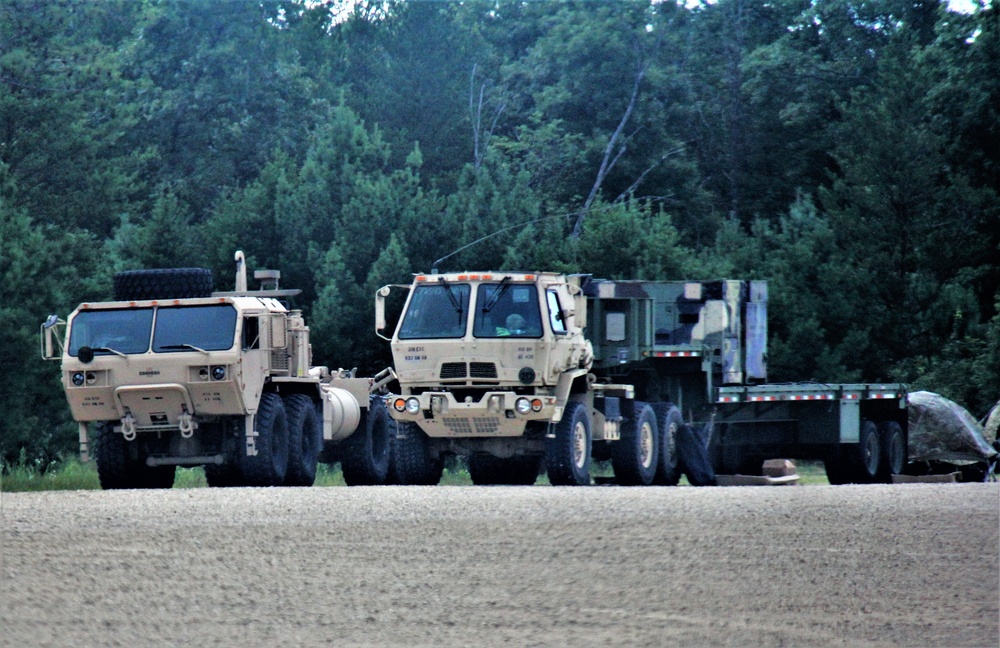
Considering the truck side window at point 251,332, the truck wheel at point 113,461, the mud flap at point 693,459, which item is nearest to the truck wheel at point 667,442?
the mud flap at point 693,459

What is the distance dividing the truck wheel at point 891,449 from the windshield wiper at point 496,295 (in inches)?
380

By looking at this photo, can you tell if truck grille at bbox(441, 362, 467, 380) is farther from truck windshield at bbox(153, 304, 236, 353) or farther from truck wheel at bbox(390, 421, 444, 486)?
truck windshield at bbox(153, 304, 236, 353)

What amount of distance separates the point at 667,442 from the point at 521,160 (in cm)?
3148

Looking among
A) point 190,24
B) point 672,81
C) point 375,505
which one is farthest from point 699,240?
point 375,505

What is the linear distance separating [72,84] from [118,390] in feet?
107

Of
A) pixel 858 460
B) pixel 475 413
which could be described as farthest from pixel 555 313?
pixel 858 460

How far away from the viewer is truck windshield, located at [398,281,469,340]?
79.7ft

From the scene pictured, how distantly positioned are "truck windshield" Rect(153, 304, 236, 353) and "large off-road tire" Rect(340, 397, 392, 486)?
185 inches

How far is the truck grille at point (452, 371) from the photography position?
79.1 ft

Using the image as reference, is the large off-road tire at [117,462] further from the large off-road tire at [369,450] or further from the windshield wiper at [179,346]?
the large off-road tire at [369,450]

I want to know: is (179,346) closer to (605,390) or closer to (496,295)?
(496,295)

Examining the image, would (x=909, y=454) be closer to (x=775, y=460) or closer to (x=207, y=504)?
(x=775, y=460)

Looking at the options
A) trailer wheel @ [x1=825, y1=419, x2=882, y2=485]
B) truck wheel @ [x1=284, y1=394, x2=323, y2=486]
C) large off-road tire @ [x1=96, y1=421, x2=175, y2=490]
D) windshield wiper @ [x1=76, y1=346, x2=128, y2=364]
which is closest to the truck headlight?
truck wheel @ [x1=284, y1=394, x2=323, y2=486]

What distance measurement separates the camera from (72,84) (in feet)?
178
